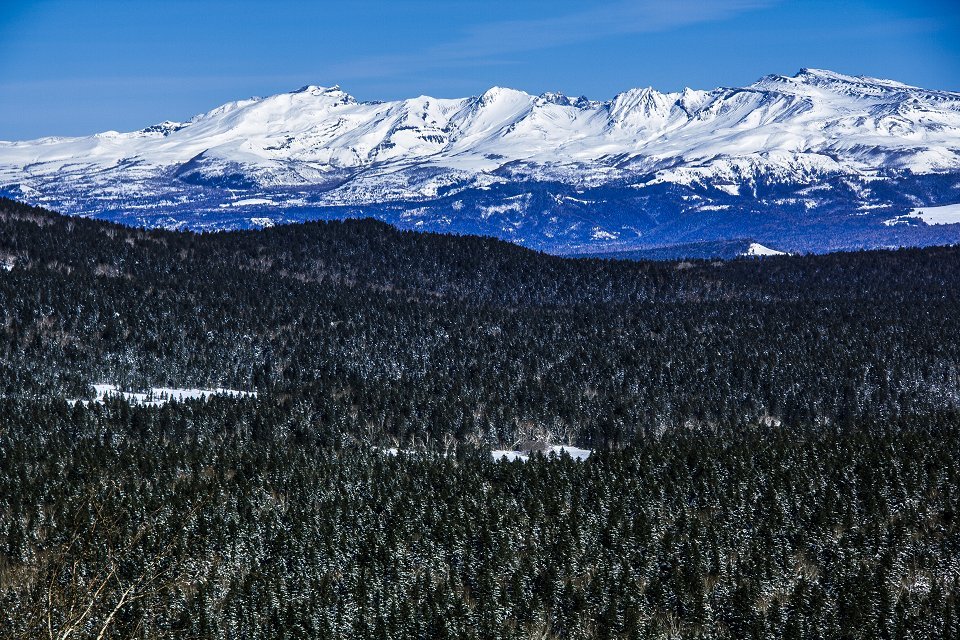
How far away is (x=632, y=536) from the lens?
98.5m

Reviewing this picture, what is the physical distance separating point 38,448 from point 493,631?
278 ft

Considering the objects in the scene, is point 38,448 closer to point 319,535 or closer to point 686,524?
point 319,535

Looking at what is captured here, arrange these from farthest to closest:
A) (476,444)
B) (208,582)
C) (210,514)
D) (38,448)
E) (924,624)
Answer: (476,444)
(38,448)
(210,514)
(208,582)
(924,624)

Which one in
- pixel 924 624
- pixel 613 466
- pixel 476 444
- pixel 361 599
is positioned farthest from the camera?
pixel 476 444

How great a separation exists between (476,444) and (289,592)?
9102cm

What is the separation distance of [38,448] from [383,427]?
5463cm

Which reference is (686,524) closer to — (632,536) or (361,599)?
(632,536)

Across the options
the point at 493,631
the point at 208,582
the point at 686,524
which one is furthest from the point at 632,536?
the point at 208,582

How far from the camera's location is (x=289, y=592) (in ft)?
282

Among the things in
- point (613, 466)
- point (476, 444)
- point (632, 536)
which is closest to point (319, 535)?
point (632, 536)

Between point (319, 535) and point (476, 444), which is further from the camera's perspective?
point (476, 444)

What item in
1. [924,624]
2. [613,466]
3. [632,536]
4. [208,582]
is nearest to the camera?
[924,624]

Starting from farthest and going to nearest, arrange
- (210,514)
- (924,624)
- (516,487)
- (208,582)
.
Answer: (516,487) → (210,514) → (208,582) → (924,624)

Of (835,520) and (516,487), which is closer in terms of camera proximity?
(835,520)
